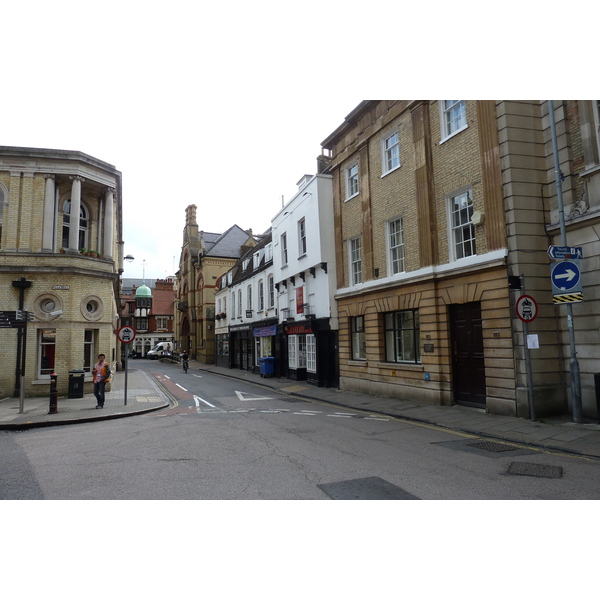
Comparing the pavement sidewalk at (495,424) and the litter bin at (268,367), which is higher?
the litter bin at (268,367)

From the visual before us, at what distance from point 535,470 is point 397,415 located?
562 centimetres

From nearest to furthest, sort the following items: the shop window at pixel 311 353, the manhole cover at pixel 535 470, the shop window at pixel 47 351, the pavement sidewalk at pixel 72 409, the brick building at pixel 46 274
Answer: the manhole cover at pixel 535 470
the pavement sidewalk at pixel 72 409
the brick building at pixel 46 274
the shop window at pixel 47 351
the shop window at pixel 311 353

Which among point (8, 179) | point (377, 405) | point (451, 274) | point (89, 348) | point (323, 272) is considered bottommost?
point (377, 405)

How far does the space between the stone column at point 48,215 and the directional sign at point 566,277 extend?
17539 millimetres

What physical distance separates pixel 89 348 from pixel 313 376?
10.2 meters

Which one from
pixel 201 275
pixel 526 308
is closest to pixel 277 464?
pixel 526 308

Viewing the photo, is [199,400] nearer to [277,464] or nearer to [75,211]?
[75,211]

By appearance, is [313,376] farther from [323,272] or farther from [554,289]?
[554,289]

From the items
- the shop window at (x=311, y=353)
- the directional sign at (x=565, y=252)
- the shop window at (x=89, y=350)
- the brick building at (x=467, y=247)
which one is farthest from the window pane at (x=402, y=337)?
the shop window at (x=89, y=350)

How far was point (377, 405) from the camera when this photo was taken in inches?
551

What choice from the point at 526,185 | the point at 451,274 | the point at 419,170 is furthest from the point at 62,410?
the point at 526,185

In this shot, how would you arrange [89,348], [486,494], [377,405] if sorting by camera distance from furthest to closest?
[89,348], [377,405], [486,494]

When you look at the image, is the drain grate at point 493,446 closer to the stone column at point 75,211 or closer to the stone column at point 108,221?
the stone column at point 75,211

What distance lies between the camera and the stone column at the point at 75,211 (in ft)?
59.1
